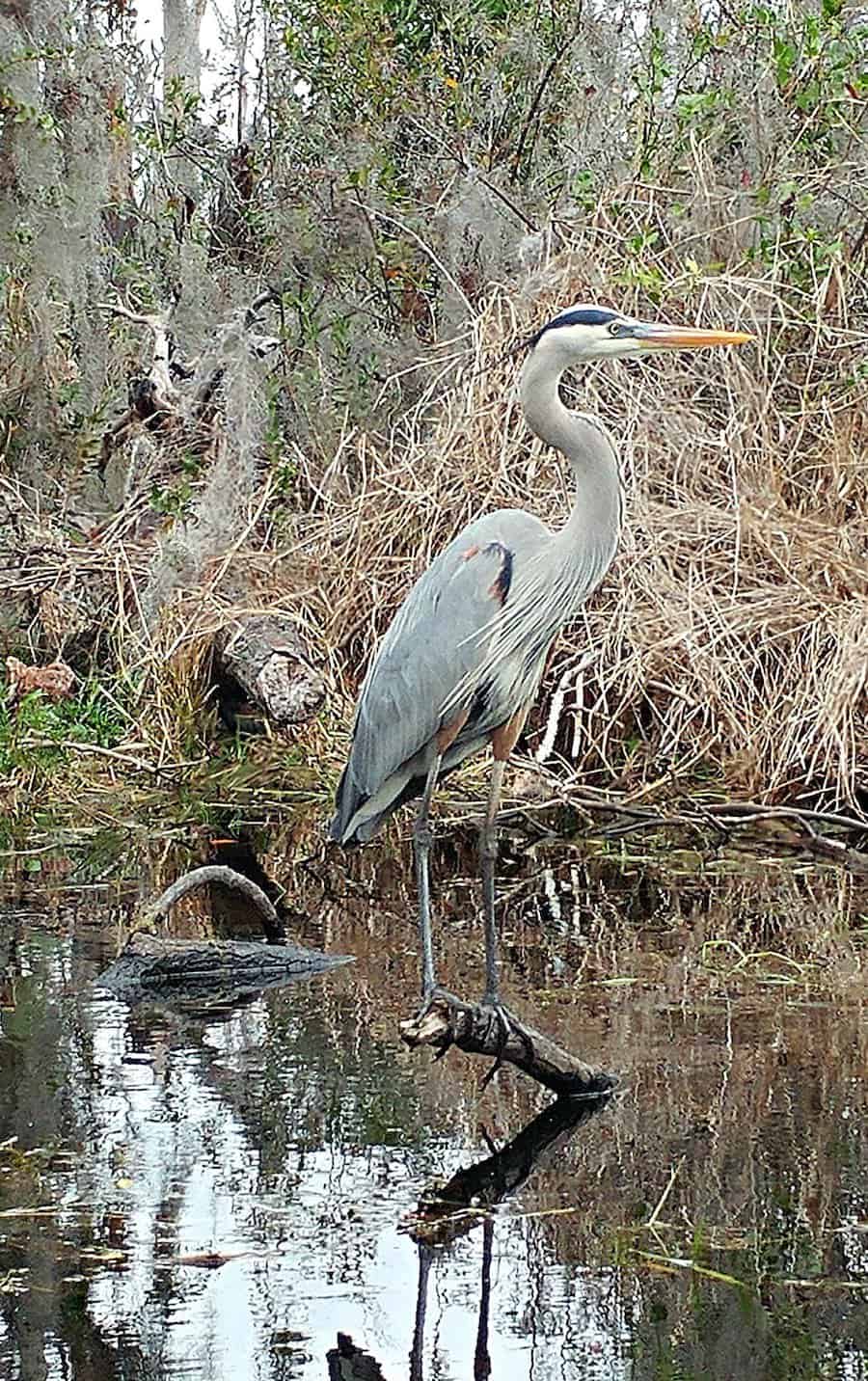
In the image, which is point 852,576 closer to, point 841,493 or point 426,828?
point 841,493

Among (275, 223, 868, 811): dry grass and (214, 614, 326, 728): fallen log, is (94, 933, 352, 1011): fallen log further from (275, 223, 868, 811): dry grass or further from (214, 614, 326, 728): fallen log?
(214, 614, 326, 728): fallen log

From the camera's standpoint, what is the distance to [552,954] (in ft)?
18.9

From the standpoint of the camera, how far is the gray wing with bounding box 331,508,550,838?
4867mm

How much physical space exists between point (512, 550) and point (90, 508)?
6.41 metres

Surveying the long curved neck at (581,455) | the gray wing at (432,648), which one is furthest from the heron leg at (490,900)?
the long curved neck at (581,455)

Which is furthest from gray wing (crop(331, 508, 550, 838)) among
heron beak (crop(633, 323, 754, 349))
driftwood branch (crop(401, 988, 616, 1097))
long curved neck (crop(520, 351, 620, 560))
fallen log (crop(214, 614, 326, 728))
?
fallen log (crop(214, 614, 326, 728))

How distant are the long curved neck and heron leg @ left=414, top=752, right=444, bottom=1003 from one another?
0.67 m

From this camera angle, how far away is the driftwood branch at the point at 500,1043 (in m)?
3.97

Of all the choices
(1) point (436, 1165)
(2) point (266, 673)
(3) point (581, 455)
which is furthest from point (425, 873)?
(2) point (266, 673)

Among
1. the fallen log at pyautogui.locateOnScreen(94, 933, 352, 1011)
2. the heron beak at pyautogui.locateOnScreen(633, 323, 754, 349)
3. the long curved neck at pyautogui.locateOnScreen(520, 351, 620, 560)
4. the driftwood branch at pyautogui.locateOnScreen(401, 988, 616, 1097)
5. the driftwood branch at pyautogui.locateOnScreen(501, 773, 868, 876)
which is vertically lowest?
the driftwood branch at pyautogui.locateOnScreen(401, 988, 616, 1097)

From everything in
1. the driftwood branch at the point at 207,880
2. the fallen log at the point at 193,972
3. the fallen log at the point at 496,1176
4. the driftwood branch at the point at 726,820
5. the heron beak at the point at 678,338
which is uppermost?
the heron beak at the point at 678,338

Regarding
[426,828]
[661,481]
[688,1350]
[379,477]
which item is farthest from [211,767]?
[688,1350]

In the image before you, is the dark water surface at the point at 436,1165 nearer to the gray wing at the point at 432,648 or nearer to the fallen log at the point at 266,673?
the gray wing at the point at 432,648

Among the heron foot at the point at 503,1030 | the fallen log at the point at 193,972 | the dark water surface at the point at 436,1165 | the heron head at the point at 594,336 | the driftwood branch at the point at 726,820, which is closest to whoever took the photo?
the dark water surface at the point at 436,1165
